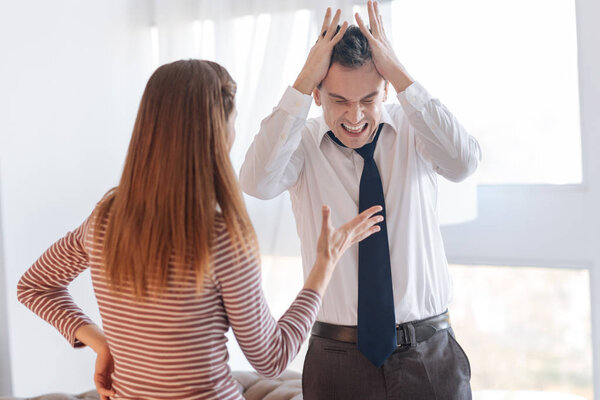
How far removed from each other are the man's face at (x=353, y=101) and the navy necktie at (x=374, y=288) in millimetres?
70

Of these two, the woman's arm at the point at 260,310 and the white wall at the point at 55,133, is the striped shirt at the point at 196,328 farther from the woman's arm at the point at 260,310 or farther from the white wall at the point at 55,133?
the white wall at the point at 55,133

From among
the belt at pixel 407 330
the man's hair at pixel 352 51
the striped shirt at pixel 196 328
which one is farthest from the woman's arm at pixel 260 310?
the man's hair at pixel 352 51

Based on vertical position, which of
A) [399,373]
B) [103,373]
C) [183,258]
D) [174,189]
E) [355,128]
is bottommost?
[399,373]

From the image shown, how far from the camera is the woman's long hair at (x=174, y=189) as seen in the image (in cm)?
101

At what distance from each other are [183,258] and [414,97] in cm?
68

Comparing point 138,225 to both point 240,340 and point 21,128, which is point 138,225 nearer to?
point 240,340

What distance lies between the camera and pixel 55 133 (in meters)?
2.65

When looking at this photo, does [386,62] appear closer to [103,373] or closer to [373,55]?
[373,55]

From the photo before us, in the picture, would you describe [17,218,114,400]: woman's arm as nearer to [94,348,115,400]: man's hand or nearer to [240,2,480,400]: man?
[94,348,115,400]: man's hand

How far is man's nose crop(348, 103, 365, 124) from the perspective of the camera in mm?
1515

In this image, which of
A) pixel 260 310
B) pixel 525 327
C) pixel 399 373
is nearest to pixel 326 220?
pixel 260 310

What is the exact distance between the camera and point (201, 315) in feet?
3.37

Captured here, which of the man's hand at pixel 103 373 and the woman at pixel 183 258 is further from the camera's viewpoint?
the man's hand at pixel 103 373

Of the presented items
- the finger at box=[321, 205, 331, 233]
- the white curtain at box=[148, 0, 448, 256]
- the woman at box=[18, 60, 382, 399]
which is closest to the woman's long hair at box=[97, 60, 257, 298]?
the woman at box=[18, 60, 382, 399]
